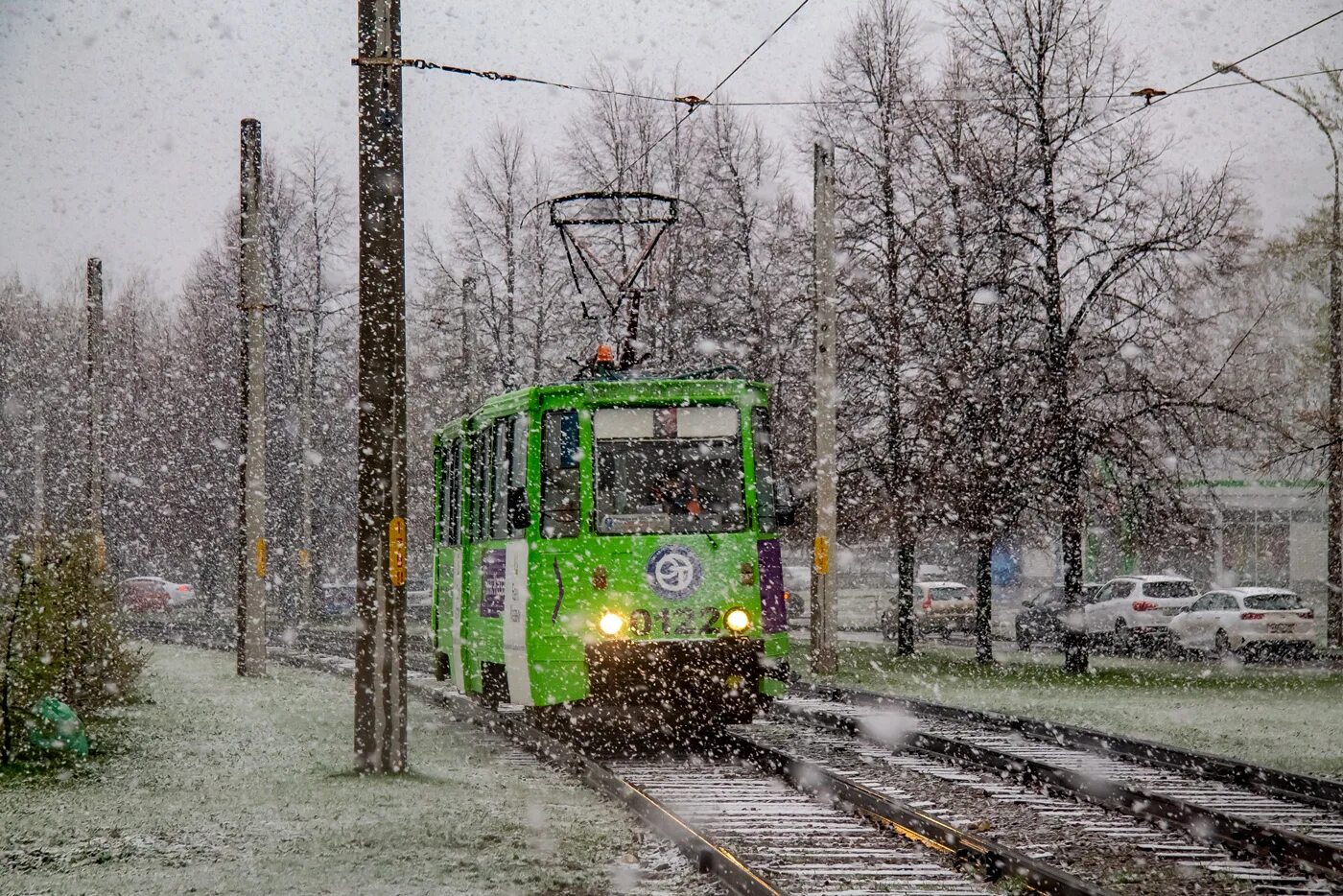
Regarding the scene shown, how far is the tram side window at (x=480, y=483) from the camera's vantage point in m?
15.6

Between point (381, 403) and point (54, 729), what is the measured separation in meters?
3.71

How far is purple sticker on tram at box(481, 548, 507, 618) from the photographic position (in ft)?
48.2

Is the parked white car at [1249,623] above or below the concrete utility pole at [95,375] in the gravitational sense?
below

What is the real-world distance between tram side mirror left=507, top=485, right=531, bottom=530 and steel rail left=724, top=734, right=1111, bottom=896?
9.25 feet

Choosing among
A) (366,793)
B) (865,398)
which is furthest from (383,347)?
(865,398)

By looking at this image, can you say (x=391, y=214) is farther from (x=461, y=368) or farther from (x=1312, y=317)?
(x=1312, y=317)

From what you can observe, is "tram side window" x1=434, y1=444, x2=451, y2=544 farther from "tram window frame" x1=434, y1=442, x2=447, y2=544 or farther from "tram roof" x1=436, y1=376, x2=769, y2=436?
"tram roof" x1=436, y1=376, x2=769, y2=436

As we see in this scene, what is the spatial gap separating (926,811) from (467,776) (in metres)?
3.59

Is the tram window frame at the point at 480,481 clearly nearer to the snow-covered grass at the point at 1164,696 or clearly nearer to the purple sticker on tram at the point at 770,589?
the purple sticker on tram at the point at 770,589

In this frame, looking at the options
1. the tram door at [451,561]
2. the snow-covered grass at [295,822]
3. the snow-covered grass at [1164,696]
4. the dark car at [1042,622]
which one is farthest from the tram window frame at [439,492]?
the dark car at [1042,622]

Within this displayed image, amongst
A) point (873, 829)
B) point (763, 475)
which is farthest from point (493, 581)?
point (873, 829)

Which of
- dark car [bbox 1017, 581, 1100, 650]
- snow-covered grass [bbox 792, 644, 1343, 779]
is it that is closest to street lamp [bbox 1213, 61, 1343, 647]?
snow-covered grass [bbox 792, 644, 1343, 779]

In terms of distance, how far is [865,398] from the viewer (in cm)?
2739

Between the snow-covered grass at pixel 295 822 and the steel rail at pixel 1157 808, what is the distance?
336 cm
